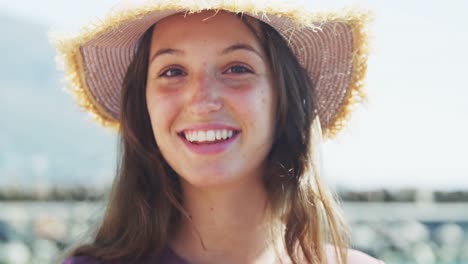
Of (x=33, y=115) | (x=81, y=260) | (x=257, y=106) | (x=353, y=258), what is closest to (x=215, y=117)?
(x=257, y=106)

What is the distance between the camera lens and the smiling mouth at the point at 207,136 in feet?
7.48

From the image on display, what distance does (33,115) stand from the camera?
32000 millimetres

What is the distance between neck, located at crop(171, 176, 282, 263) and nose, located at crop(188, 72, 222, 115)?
264 millimetres

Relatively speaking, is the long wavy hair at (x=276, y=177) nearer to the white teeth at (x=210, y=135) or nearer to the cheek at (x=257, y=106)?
the cheek at (x=257, y=106)

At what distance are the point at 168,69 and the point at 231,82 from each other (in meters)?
0.18

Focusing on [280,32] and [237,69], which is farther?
[280,32]

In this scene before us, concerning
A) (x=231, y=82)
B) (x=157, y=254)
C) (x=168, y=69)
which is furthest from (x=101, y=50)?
(x=157, y=254)

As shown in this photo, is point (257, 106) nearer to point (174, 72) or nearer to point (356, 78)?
point (174, 72)

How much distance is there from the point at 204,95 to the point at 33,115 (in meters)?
30.6

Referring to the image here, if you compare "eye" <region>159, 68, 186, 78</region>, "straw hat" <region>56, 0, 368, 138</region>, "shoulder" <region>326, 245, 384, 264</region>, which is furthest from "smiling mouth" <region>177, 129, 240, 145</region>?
"shoulder" <region>326, 245, 384, 264</region>

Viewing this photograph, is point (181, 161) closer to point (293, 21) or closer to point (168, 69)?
point (168, 69)

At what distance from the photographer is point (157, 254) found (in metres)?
2.35

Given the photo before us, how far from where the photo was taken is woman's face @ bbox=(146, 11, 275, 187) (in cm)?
229

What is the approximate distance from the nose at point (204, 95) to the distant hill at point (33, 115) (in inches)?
508
